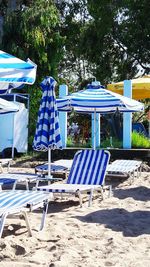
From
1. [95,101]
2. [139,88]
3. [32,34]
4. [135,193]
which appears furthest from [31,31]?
[135,193]

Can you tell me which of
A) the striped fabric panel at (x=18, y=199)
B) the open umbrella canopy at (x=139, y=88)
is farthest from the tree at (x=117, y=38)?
the striped fabric panel at (x=18, y=199)

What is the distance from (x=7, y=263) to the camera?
13.9ft

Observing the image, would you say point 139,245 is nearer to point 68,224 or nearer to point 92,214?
point 68,224

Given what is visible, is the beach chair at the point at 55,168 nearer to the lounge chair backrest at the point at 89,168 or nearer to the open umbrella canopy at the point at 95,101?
the lounge chair backrest at the point at 89,168

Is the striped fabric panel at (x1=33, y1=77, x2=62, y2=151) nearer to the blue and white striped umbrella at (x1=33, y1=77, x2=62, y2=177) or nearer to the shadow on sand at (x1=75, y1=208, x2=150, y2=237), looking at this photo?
the blue and white striped umbrella at (x1=33, y1=77, x2=62, y2=177)

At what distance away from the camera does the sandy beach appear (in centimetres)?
441

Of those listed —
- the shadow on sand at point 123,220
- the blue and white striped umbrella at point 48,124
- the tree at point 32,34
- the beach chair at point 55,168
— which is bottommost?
the shadow on sand at point 123,220

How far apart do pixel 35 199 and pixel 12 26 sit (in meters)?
13.7

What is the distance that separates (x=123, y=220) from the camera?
6312mm

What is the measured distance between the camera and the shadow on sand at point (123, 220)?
18.9 feet

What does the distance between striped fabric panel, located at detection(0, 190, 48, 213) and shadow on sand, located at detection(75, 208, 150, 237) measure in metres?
0.93

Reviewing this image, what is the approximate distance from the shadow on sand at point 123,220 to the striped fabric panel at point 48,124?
2.08m

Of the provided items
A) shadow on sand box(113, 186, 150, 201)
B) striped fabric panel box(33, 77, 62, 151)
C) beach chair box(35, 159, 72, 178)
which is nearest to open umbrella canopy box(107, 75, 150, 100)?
beach chair box(35, 159, 72, 178)

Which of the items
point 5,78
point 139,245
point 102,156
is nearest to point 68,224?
point 139,245
